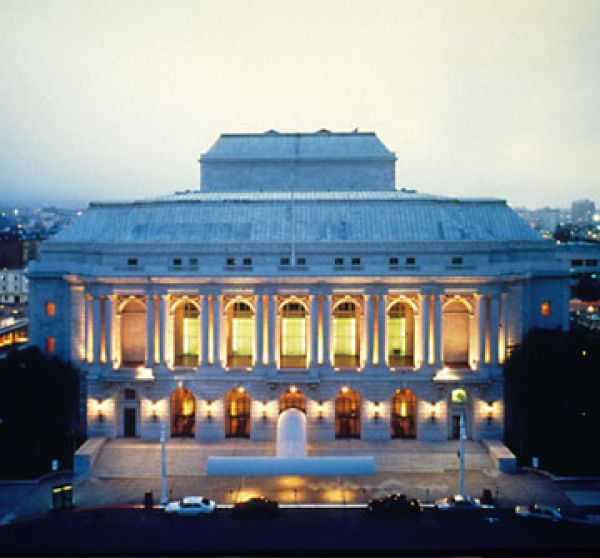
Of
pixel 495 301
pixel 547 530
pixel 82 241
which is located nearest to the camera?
pixel 547 530

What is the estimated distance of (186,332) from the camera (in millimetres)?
70562

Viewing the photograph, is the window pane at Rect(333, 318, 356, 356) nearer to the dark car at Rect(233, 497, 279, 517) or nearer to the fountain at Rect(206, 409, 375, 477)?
the fountain at Rect(206, 409, 375, 477)

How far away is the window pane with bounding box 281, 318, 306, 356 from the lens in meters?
69.6

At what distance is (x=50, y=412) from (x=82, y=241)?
1819cm

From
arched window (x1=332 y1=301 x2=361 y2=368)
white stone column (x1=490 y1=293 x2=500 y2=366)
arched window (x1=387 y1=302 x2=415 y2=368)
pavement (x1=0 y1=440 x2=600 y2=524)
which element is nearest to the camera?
pavement (x1=0 y1=440 x2=600 y2=524)

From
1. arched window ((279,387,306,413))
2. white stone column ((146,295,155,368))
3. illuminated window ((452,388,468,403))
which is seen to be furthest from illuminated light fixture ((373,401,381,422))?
white stone column ((146,295,155,368))

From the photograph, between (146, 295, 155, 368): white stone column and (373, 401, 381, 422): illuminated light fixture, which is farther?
(146, 295, 155, 368): white stone column

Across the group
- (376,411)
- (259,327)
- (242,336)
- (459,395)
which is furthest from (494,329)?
(242,336)

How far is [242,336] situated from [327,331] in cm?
976

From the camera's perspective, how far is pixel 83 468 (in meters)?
59.7

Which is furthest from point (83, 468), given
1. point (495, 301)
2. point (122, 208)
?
point (495, 301)

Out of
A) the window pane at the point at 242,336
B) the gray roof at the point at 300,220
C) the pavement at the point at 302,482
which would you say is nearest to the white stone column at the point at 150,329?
the gray roof at the point at 300,220

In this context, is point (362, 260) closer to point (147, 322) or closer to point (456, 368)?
point (456, 368)

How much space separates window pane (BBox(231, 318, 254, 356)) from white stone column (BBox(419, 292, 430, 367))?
17325 mm
